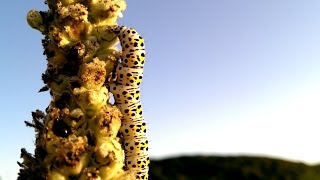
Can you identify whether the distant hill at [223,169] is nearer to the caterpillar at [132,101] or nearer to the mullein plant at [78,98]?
the caterpillar at [132,101]

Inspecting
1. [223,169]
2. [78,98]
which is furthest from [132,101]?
[223,169]

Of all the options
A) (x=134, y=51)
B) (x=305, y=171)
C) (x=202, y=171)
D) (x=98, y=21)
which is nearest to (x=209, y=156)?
(x=202, y=171)

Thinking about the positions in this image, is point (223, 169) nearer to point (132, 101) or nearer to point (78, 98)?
point (132, 101)

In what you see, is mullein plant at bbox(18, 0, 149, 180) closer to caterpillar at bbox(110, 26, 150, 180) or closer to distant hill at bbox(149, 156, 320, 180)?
caterpillar at bbox(110, 26, 150, 180)

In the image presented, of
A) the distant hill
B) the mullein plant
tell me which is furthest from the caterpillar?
the distant hill

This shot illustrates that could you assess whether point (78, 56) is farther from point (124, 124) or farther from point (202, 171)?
point (202, 171)

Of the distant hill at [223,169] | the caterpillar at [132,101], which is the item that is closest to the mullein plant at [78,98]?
the caterpillar at [132,101]
